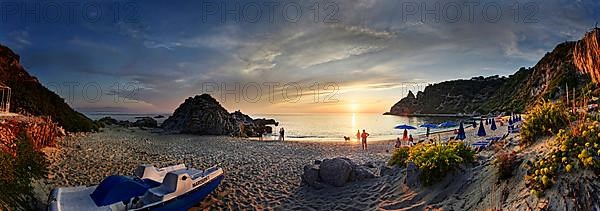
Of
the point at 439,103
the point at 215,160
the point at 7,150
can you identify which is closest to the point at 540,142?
the point at 7,150

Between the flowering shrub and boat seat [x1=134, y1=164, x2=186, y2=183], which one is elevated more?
the flowering shrub

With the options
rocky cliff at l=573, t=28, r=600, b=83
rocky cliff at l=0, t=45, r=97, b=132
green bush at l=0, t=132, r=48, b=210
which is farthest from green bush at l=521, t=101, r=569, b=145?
rocky cliff at l=0, t=45, r=97, b=132

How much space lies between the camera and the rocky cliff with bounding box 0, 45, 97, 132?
2620 cm

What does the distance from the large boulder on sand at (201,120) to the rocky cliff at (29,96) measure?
1040 centimetres

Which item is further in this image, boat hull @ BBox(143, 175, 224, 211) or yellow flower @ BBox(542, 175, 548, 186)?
boat hull @ BBox(143, 175, 224, 211)

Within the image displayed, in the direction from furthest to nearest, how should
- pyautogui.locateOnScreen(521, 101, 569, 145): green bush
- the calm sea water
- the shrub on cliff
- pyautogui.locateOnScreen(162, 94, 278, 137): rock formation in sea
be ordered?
the calm sea water, pyautogui.locateOnScreen(162, 94, 278, 137): rock formation in sea, the shrub on cliff, pyautogui.locateOnScreen(521, 101, 569, 145): green bush

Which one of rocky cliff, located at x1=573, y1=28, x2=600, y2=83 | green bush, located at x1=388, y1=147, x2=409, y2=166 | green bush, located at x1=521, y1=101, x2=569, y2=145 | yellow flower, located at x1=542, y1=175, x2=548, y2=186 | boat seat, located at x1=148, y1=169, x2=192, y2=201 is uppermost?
rocky cliff, located at x1=573, y1=28, x2=600, y2=83

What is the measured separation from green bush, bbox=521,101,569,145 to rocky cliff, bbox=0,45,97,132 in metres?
30.3

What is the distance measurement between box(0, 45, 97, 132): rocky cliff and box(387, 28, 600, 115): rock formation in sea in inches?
1234

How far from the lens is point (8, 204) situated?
6410mm

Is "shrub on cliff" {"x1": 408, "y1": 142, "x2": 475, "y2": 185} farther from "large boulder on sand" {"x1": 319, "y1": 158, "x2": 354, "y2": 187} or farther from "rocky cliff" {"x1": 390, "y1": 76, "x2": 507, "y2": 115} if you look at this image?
"rocky cliff" {"x1": 390, "y1": 76, "x2": 507, "y2": 115}

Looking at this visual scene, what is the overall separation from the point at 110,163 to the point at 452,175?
1345 cm

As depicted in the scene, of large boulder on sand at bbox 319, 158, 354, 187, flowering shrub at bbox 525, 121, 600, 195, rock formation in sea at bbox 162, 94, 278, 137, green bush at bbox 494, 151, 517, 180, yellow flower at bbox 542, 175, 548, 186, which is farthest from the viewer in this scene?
rock formation in sea at bbox 162, 94, 278, 137

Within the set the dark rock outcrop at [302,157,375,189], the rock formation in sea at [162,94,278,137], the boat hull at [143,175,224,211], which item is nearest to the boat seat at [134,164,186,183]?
the boat hull at [143,175,224,211]
